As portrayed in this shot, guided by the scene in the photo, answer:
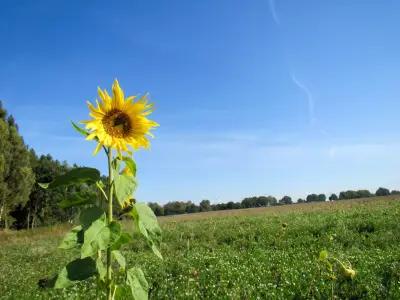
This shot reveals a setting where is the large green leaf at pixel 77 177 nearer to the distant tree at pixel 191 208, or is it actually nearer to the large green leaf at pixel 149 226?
the large green leaf at pixel 149 226

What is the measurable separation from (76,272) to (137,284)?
42 centimetres

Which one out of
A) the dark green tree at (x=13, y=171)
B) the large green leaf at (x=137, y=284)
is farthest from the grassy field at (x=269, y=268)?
the dark green tree at (x=13, y=171)

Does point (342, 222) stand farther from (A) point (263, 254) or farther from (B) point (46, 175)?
(B) point (46, 175)

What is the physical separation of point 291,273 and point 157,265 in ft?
12.3

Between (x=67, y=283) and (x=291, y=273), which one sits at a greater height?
(x=67, y=283)

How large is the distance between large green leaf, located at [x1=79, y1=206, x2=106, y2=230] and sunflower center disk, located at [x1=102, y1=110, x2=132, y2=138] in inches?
21.4

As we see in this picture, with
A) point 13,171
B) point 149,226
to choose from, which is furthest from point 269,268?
point 13,171

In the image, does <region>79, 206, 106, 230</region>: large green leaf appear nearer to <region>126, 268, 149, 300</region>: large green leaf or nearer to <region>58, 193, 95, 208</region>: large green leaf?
<region>58, 193, 95, 208</region>: large green leaf

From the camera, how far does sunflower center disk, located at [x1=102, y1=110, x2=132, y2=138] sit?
309 centimetres

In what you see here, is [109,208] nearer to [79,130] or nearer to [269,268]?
[79,130]

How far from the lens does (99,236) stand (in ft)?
8.84

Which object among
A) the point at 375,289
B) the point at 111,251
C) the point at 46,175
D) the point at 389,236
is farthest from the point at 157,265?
the point at 46,175

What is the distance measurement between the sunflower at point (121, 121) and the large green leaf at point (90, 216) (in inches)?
17.2

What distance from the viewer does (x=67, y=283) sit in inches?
111
